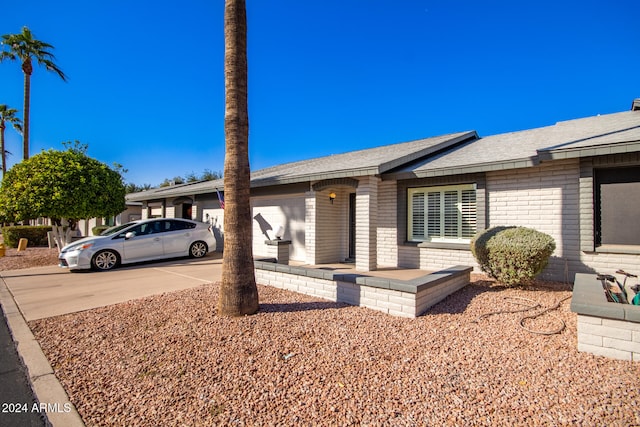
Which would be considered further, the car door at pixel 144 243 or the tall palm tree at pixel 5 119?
the tall palm tree at pixel 5 119

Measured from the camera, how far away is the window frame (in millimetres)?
8180

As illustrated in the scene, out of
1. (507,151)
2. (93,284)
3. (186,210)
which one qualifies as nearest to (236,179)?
(93,284)

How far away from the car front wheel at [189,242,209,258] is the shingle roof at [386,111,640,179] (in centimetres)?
→ 733

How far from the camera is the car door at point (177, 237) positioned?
11.1 metres

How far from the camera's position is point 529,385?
9.84 ft

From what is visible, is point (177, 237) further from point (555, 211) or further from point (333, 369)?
point (555, 211)

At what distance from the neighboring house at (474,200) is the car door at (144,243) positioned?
11.6 ft

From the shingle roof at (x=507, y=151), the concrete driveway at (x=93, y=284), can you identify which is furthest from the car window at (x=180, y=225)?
the shingle roof at (x=507, y=151)

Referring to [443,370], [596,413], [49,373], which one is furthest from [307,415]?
[49,373]

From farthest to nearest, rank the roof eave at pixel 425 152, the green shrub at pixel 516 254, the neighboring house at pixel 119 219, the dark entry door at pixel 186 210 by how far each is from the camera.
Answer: the neighboring house at pixel 119 219
the dark entry door at pixel 186 210
the roof eave at pixel 425 152
the green shrub at pixel 516 254

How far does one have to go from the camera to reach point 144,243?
412 inches

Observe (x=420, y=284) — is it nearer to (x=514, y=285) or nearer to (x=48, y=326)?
(x=514, y=285)

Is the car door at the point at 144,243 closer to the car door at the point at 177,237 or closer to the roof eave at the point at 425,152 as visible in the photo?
the car door at the point at 177,237

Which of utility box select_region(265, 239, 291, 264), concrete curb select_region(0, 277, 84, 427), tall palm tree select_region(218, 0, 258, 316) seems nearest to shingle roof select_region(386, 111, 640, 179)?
utility box select_region(265, 239, 291, 264)
